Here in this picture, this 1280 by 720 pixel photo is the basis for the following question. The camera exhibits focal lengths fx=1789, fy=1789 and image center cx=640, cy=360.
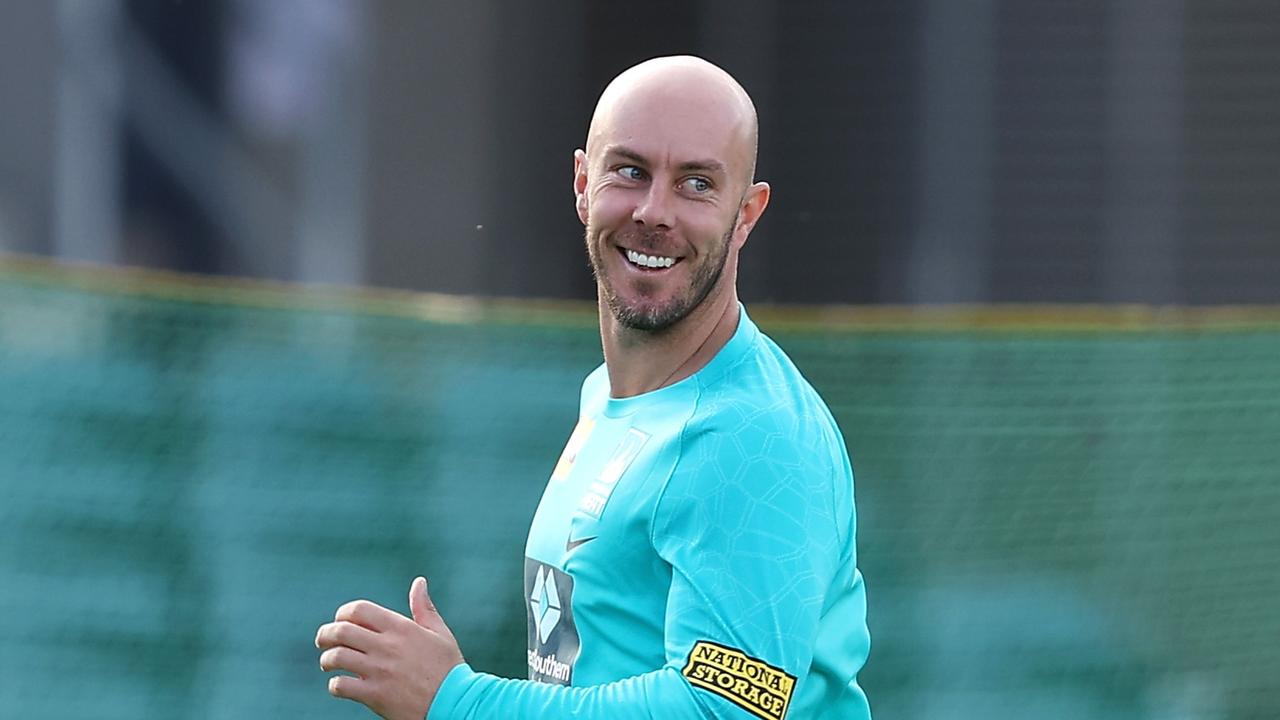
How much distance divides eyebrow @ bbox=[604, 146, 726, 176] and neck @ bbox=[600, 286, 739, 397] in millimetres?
188

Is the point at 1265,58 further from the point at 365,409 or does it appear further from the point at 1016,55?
the point at 365,409

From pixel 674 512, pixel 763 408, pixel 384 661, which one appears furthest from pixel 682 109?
pixel 384 661

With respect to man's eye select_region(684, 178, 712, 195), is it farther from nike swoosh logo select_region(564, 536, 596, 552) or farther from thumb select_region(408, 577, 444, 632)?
thumb select_region(408, 577, 444, 632)

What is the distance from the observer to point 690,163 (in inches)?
95.2

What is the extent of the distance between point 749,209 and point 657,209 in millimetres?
222

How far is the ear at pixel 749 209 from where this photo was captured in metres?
2.55

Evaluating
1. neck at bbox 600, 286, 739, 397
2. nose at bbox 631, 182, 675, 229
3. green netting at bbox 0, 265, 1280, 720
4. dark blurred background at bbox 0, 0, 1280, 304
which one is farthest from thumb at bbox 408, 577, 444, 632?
dark blurred background at bbox 0, 0, 1280, 304

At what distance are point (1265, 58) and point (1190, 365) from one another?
1.07 meters

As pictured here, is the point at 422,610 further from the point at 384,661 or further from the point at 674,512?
the point at 674,512

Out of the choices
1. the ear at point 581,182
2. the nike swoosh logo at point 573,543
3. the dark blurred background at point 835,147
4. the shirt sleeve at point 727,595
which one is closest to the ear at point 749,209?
the ear at point 581,182

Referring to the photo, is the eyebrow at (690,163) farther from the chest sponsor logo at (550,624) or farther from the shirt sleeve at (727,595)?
the chest sponsor logo at (550,624)

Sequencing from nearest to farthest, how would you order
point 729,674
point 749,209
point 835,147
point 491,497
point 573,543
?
point 729,674
point 573,543
point 749,209
point 491,497
point 835,147

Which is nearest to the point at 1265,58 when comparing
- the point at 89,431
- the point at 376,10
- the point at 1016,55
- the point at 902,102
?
the point at 1016,55

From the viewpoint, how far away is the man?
7.27 ft
